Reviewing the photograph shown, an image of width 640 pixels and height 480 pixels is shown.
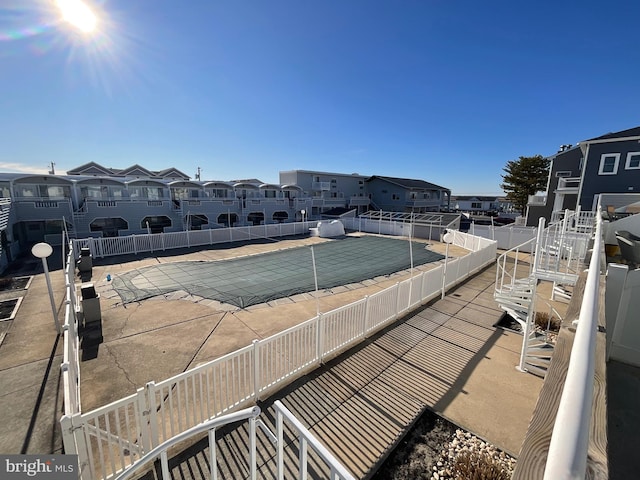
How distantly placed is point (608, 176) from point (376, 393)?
22.2m

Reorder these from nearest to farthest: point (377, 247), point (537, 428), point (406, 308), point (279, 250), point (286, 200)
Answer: point (537, 428) < point (406, 308) < point (279, 250) < point (377, 247) < point (286, 200)

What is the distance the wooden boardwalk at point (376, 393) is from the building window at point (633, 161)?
677 inches

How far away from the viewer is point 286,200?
29.5 meters

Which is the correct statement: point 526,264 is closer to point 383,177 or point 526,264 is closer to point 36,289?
point 36,289

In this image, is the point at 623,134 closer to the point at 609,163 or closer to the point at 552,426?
the point at 609,163

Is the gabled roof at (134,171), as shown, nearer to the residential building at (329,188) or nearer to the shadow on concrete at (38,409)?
the residential building at (329,188)

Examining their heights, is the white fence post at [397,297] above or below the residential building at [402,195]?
below

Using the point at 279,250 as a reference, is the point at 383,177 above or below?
above

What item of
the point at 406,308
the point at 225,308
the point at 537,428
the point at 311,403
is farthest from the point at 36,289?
the point at 537,428

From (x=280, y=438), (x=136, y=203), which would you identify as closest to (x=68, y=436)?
(x=280, y=438)

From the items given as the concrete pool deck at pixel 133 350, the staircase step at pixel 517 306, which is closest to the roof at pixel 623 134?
the concrete pool deck at pixel 133 350

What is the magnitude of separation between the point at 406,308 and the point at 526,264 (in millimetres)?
9822

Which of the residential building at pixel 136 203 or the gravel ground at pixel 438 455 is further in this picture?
the residential building at pixel 136 203

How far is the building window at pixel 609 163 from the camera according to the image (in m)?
17.2
